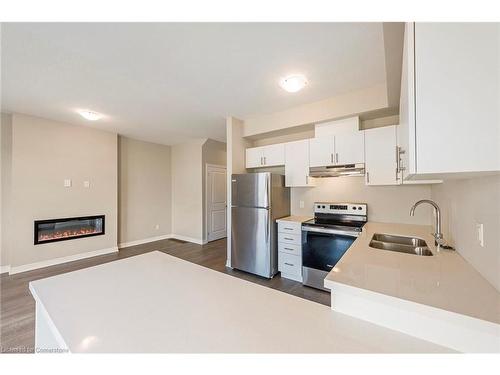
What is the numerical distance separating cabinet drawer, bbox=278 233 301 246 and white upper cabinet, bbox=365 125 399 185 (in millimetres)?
1134

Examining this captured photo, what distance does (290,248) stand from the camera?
295 centimetres

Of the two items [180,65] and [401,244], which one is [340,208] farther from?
[180,65]

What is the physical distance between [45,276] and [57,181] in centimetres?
151

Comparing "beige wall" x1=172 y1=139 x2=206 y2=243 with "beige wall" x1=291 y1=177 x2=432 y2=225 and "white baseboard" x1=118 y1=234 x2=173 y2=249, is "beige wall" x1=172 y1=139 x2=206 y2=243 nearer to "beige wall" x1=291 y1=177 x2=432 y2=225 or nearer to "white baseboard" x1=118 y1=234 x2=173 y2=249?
"white baseboard" x1=118 y1=234 x2=173 y2=249

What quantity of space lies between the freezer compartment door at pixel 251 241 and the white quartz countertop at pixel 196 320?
6.27ft

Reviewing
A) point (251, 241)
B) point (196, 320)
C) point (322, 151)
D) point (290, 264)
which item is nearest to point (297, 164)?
point (322, 151)

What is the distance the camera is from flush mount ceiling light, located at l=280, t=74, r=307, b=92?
2.19 meters

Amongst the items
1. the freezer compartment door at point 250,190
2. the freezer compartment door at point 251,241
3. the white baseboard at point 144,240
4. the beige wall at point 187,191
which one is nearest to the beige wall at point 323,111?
the freezer compartment door at point 250,190

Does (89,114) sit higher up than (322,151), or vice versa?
(89,114)

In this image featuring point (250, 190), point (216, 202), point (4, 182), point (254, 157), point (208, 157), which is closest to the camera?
point (250, 190)
